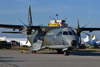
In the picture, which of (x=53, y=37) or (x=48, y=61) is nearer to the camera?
(x=48, y=61)

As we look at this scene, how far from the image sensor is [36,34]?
27.9 m

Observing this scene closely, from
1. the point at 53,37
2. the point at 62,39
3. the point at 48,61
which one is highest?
the point at 53,37

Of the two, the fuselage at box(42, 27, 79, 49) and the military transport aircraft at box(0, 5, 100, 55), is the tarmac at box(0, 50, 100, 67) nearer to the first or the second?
the fuselage at box(42, 27, 79, 49)

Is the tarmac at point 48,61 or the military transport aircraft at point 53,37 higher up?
the military transport aircraft at point 53,37

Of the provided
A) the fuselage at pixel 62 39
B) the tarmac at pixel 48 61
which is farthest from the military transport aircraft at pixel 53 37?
the tarmac at pixel 48 61

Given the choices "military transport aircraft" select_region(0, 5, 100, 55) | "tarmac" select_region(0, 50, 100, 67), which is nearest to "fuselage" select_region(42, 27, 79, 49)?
"military transport aircraft" select_region(0, 5, 100, 55)

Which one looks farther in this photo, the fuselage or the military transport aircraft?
the military transport aircraft

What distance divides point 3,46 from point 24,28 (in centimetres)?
1877

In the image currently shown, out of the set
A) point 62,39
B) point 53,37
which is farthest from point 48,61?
point 53,37

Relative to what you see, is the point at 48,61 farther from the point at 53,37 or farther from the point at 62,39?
the point at 53,37

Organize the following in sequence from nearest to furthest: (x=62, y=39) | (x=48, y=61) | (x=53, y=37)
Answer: (x=48, y=61)
(x=62, y=39)
(x=53, y=37)

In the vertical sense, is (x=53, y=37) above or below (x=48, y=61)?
above

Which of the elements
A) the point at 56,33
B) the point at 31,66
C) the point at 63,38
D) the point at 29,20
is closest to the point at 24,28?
the point at 29,20

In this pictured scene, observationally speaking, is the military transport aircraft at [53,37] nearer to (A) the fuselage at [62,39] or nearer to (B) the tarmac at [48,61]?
(A) the fuselage at [62,39]
